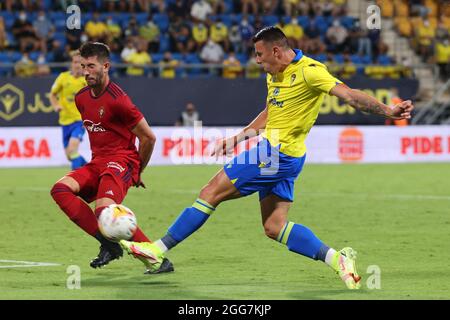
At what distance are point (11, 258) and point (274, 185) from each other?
3196 millimetres

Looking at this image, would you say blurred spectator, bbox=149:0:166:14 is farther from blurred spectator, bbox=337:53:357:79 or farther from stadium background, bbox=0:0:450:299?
blurred spectator, bbox=337:53:357:79

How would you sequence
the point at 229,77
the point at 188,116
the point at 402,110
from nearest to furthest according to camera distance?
the point at 402,110, the point at 188,116, the point at 229,77

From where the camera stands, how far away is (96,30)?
1114 inches

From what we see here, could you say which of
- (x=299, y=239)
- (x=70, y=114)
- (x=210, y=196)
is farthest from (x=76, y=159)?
(x=299, y=239)

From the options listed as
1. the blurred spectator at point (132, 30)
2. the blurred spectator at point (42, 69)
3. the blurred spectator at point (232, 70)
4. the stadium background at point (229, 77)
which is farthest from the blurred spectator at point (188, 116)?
the blurred spectator at point (42, 69)

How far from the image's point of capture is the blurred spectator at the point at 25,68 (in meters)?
27.0

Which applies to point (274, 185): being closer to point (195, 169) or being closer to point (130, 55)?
point (195, 169)

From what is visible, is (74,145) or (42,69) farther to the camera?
(42,69)

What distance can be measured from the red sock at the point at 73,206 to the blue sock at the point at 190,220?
0.85 meters

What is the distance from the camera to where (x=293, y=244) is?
922cm

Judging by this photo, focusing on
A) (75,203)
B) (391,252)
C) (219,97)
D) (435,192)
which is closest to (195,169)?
(219,97)

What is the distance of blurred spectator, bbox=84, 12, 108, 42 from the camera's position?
28188mm

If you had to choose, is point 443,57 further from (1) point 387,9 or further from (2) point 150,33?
(2) point 150,33

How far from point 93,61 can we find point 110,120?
550 millimetres
